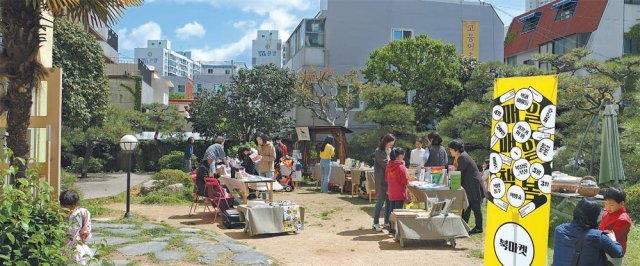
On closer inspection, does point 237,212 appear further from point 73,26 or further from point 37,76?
point 73,26

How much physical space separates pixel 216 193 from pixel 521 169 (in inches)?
265

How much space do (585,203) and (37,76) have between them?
→ 569cm

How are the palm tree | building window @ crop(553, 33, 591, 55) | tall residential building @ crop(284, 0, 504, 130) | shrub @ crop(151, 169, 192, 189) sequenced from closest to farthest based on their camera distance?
the palm tree, shrub @ crop(151, 169, 192, 189), tall residential building @ crop(284, 0, 504, 130), building window @ crop(553, 33, 591, 55)

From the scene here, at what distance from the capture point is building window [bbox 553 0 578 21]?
99.4 ft

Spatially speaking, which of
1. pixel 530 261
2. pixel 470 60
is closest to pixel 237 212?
A: pixel 530 261

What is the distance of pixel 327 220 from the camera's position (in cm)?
998

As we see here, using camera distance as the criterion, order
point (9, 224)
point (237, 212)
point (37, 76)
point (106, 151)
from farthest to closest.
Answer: point (106, 151) < point (237, 212) < point (37, 76) < point (9, 224)

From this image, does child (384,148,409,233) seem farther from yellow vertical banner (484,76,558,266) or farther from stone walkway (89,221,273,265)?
yellow vertical banner (484,76,558,266)

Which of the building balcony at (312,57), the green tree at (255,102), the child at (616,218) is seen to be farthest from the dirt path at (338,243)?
the building balcony at (312,57)

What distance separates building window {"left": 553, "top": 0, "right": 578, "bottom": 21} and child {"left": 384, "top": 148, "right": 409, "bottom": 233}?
2637cm

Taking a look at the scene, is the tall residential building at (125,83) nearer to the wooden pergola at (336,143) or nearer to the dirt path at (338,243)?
the wooden pergola at (336,143)

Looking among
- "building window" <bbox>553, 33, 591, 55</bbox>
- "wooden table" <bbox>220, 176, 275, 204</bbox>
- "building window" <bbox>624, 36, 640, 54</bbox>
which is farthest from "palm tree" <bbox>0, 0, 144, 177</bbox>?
"building window" <bbox>624, 36, 640, 54</bbox>

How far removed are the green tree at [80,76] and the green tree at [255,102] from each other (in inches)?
197

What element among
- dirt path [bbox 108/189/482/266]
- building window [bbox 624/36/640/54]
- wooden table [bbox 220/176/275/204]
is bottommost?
dirt path [bbox 108/189/482/266]
